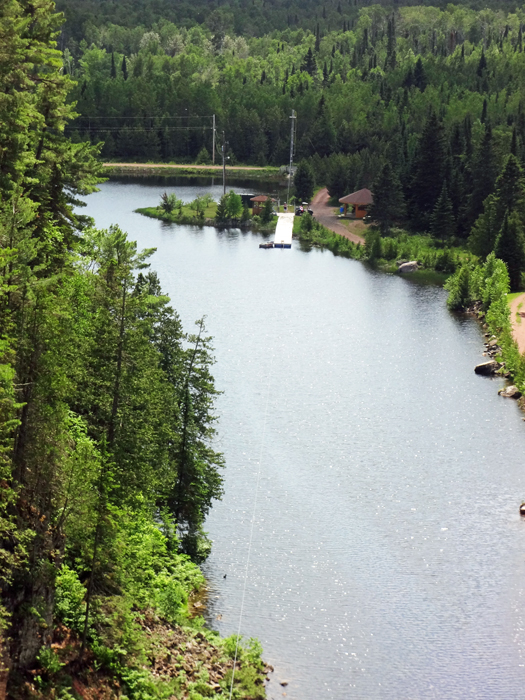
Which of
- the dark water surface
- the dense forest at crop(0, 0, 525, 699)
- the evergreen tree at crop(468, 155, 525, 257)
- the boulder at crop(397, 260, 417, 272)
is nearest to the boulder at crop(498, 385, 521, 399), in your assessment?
the dark water surface

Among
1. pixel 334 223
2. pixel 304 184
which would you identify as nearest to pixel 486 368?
pixel 334 223

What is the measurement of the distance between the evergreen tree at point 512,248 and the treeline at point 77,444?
50.3 m

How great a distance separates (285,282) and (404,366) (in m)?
23.8

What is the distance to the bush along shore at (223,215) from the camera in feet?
369

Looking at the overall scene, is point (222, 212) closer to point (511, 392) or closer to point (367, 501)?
point (511, 392)

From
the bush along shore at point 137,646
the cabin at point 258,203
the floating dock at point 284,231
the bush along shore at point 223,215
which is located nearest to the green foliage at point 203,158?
the floating dock at point 284,231

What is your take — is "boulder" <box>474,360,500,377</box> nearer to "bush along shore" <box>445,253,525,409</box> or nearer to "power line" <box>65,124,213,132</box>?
"bush along shore" <box>445,253,525,409</box>

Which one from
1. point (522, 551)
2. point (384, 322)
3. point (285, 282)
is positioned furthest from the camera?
point (285, 282)

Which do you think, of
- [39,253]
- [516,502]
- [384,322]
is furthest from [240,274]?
[39,253]

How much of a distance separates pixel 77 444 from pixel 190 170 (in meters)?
128

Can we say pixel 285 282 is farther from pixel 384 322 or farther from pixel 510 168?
pixel 510 168

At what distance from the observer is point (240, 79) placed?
19488cm

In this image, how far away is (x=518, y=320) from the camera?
240 feet

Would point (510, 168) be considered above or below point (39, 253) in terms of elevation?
below
